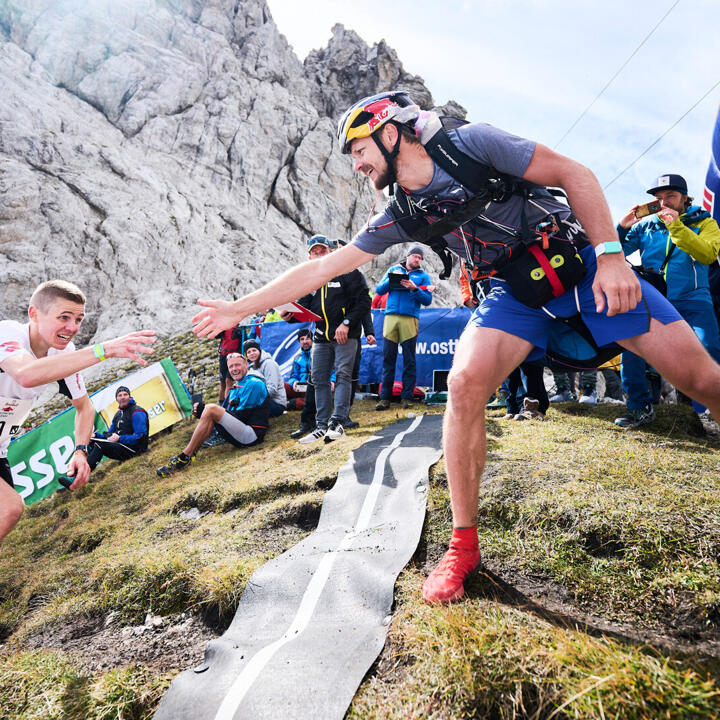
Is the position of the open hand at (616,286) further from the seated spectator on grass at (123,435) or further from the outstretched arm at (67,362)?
the seated spectator on grass at (123,435)

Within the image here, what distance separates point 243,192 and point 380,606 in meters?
50.0

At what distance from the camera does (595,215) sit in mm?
2502

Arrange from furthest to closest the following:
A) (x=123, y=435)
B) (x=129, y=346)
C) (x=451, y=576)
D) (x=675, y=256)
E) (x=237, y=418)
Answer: (x=123, y=435) → (x=237, y=418) → (x=675, y=256) → (x=129, y=346) → (x=451, y=576)

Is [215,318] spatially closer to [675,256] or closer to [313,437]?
[313,437]

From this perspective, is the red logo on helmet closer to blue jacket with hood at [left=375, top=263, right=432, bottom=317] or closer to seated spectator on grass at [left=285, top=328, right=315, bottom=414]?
blue jacket with hood at [left=375, top=263, right=432, bottom=317]

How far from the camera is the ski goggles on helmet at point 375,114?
2891 millimetres

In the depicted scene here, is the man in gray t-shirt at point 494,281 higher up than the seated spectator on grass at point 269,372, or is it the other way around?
the man in gray t-shirt at point 494,281

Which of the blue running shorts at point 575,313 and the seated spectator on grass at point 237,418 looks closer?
the blue running shorts at point 575,313

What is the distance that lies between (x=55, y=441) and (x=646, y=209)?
34.5 feet

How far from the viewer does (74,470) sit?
15.4 feet

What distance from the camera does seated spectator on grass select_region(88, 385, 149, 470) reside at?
9.05m

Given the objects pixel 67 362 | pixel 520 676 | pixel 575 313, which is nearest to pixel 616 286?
pixel 575 313

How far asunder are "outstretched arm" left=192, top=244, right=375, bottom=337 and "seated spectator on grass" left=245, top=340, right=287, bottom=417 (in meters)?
6.58

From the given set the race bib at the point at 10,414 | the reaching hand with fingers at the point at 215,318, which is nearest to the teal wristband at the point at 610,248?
the reaching hand with fingers at the point at 215,318
